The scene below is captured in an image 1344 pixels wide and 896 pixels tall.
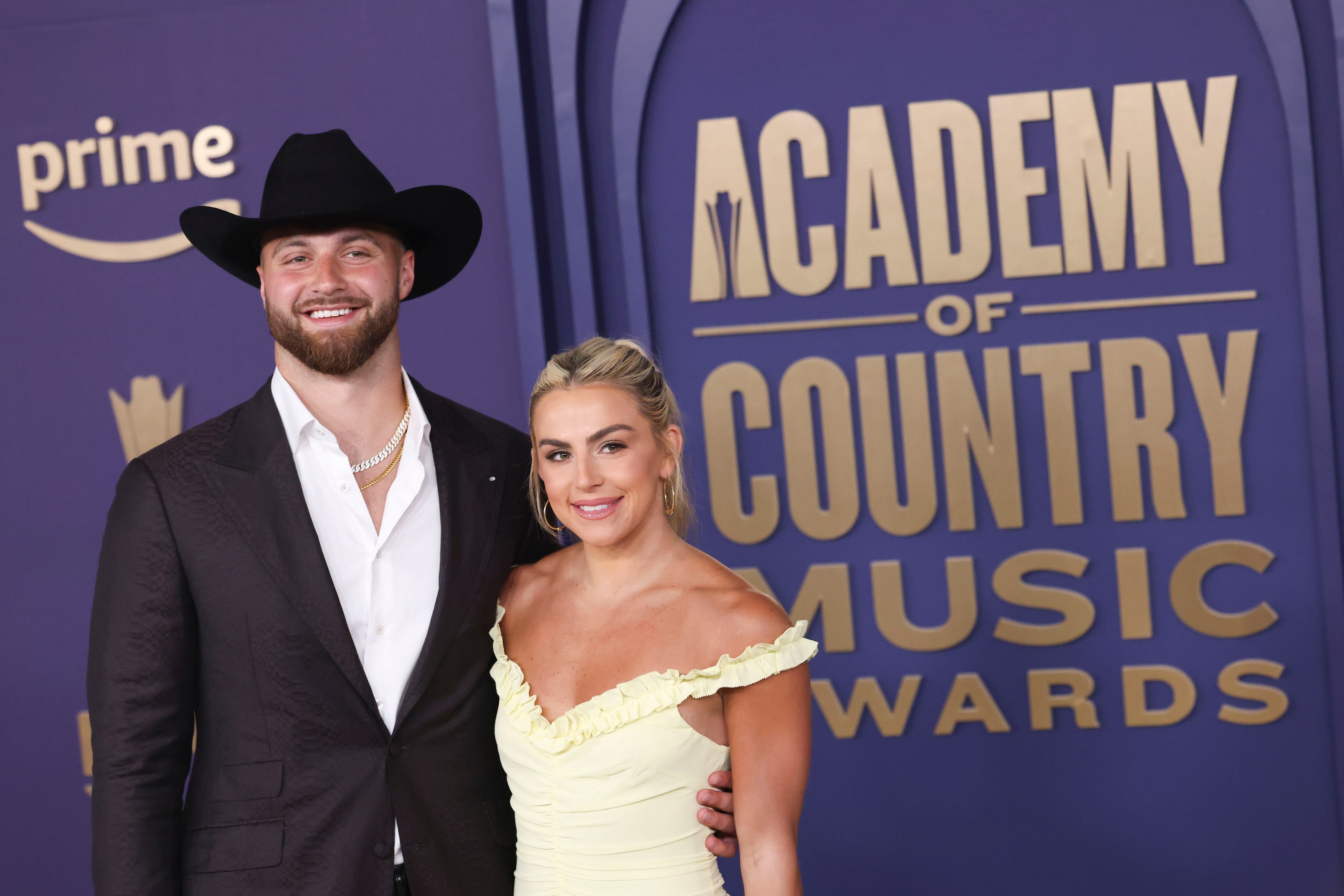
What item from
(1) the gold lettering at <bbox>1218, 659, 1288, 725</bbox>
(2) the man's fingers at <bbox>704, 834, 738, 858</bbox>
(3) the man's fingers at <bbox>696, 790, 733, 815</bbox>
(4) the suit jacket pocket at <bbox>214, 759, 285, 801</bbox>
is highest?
(4) the suit jacket pocket at <bbox>214, 759, 285, 801</bbox>

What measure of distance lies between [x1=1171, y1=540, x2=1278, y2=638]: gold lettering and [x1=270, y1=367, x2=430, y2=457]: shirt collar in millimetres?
2073

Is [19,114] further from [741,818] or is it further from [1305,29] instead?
[1305,29]

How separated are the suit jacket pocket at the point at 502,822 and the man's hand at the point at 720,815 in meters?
0.35

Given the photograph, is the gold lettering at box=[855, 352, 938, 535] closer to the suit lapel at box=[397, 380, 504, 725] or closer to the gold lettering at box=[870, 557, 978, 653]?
the gold lettering at box=[870, 557, 978, 653]

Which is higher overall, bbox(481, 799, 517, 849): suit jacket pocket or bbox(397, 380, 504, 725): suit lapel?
bbox(397, 380, 504, 725): suit lapel

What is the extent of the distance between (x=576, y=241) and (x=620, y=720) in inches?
68.0

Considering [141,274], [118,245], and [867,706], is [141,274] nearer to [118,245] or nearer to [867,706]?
[118,245]

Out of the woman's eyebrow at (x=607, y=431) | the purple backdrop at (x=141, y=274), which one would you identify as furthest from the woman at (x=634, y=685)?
the purple backdrop at (x=141, y=274)

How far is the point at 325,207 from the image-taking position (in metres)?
2.00

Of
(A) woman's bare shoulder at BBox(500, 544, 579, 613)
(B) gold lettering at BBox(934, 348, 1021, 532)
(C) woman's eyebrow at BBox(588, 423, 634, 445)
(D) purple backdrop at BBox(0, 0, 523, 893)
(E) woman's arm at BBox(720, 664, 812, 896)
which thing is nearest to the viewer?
(E) woman's arm at BBox(720, 664, 812, 896)

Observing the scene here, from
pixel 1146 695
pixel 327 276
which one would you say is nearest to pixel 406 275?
pixel 327 276

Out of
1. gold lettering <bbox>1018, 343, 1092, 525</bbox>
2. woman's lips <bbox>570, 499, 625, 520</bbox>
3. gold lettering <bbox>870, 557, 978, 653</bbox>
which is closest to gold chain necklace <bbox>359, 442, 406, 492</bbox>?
woman's lips <bbox>570, 499, 625, 520</bbox>

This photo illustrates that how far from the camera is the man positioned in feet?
6.13

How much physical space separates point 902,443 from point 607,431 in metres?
1.49
